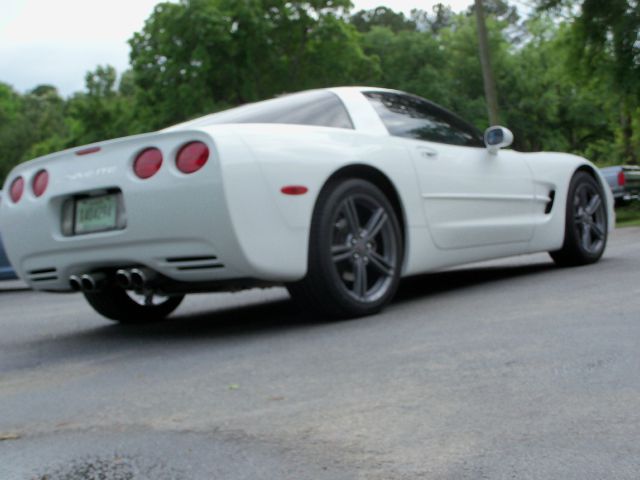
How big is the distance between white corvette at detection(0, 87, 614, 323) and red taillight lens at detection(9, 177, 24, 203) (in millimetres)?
11

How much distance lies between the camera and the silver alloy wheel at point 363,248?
15.8 ft

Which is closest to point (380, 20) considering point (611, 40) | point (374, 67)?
point (374, 67)

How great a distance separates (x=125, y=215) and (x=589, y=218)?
3957mm

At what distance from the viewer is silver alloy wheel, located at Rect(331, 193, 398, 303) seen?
4.81 metres

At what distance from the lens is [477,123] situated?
49.2 meters

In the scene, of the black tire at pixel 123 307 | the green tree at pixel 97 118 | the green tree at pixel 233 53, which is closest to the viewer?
the black tire at pixel 123 307

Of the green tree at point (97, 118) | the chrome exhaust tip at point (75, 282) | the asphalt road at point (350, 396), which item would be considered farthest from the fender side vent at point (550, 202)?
the green tree at point (97, 118)

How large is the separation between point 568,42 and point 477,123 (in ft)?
87.1

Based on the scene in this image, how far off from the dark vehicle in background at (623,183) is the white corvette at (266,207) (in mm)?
19585

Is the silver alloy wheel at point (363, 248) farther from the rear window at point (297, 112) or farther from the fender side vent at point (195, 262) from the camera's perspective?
the fender side vent at point (195, 262)

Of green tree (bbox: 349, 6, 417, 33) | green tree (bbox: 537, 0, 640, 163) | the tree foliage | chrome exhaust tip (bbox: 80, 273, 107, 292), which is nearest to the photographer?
chrome exhaust tip (bbox: 80, 273, 107, 292)

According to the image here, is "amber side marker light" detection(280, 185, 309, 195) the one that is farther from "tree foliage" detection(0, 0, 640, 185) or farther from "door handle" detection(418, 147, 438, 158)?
"tree foliage" detection(0, 0, 640, 185)

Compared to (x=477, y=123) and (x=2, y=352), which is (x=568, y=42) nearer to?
(x=2, y=352)

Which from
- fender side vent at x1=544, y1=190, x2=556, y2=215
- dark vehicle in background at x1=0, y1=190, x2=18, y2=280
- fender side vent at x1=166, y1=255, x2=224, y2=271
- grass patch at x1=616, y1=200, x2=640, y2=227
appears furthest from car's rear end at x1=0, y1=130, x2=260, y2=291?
grass patch at x1=616, y1=200, x2=640, y2=227
